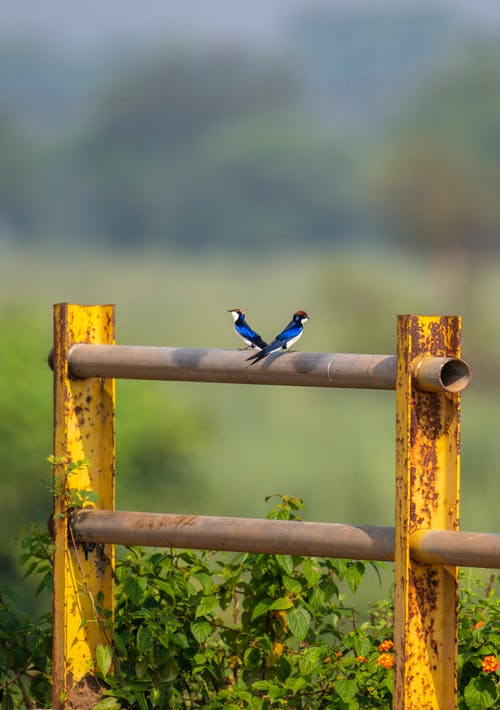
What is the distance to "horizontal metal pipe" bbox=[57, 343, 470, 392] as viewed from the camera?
12.2ft

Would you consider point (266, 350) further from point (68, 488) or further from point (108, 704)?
point (108, 704)

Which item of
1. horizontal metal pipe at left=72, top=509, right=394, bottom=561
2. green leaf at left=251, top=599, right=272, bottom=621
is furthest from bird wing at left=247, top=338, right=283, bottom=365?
green leaf at left=251, top=599, right=272, bottom=621

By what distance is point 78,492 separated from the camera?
14.0ft

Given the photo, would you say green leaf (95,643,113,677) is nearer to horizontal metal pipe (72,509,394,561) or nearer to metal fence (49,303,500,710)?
metal fence (49,303,500,710)

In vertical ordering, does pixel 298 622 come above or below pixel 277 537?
below

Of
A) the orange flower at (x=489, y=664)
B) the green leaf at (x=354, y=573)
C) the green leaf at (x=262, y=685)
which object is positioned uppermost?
the green leaf at (x=354, y=573)

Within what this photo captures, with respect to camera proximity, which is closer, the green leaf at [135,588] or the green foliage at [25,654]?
the green leaf at [135,588]

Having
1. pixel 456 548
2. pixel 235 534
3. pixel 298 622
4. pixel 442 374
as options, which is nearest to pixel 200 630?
pixel 298 622

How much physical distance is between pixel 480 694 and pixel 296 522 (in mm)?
732

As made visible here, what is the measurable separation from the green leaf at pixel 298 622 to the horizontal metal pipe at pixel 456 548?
662 millimetres

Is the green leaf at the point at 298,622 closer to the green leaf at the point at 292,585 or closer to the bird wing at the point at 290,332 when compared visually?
the green leaf at the point at 292,585

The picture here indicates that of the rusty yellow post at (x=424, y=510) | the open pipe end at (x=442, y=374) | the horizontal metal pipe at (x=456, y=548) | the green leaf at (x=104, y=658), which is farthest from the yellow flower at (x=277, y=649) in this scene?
the open pipe end at (x=442, y=374)

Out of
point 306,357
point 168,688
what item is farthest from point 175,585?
point 306,357

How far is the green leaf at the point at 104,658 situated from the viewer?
4195 mm
